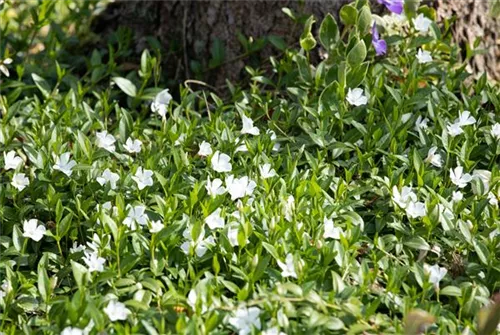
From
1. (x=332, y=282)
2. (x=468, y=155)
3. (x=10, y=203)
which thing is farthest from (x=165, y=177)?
(x=468, y=155)

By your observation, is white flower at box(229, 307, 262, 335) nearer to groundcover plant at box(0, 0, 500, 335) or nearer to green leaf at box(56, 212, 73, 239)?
groundcover plant at box(0, 0, 500, 335)

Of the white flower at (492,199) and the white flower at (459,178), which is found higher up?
the white flower at (459,178)

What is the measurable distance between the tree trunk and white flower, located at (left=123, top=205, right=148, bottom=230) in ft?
4.93

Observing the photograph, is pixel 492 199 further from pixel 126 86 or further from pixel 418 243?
pixel 126 86

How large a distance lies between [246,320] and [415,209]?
83 cm

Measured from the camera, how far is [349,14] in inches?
148

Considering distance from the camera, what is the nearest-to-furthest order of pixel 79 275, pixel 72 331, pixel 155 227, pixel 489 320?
pixel 489 320, pixel 72 331, pixel 79 275, pixel 155 227

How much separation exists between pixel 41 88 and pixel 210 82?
34.2 inches

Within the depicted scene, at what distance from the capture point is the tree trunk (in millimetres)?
4289

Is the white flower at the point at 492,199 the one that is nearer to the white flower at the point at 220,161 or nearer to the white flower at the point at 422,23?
the white flower at the point at 220,161

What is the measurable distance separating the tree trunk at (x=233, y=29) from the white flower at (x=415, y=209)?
144 cm

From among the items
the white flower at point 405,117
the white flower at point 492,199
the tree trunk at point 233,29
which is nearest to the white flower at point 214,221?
the white flower at point 492,199

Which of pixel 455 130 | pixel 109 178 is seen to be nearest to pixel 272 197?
pixel 109 178

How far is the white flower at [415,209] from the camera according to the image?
3.02m
